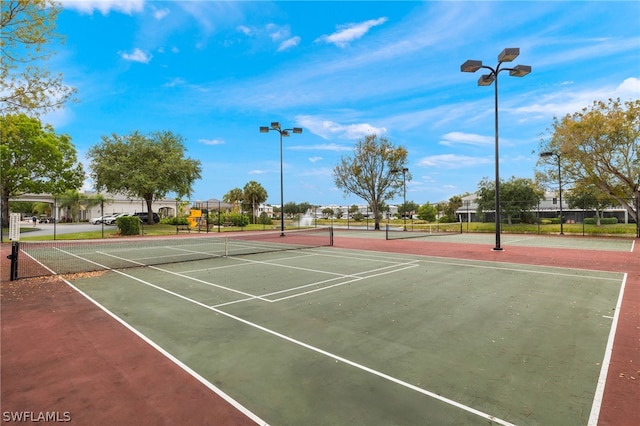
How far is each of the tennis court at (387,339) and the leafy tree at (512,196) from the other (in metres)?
26.7

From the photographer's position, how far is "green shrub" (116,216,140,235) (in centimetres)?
2789

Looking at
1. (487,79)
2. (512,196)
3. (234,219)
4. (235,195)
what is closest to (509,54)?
(487,79)

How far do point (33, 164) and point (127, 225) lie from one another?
14946mm

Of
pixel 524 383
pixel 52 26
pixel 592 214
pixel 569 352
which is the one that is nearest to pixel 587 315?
pixel 569 352

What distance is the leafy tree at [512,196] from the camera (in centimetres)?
3509

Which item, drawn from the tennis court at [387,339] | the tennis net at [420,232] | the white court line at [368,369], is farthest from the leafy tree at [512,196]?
the white court line at [368,369]

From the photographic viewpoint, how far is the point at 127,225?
92.0 feet

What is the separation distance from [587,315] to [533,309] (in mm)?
837

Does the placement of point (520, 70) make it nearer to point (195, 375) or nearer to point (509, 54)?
point (509, 54)

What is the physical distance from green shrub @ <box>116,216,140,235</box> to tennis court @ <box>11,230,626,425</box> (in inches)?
766

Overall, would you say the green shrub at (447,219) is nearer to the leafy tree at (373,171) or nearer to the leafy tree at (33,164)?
the leafy tree at (373,171)

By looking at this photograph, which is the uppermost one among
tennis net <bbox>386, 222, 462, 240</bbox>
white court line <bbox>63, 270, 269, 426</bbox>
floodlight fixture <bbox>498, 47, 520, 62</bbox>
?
floodlight fixture <bbox>498, 47, 520, 62</bbox>

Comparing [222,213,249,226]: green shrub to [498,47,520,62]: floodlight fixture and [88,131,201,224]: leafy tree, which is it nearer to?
[88,131,201,224]: leafy tree

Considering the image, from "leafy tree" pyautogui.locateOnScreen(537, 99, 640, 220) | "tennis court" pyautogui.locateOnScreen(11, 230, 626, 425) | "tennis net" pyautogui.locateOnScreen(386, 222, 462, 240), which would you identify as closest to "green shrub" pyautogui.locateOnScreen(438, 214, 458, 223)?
"tennis net" pyautogui.locateOnScreen(386, 222, 462, 240)
